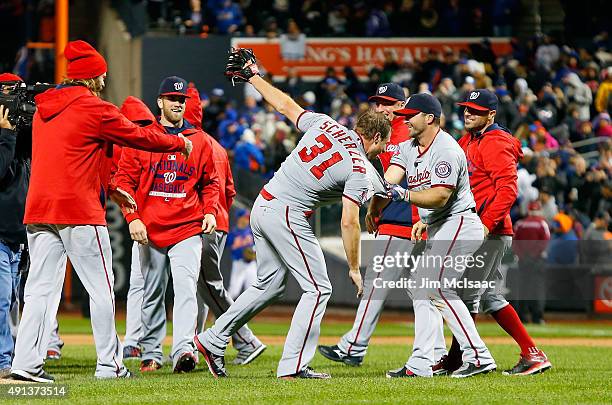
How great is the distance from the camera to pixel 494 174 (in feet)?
31.6

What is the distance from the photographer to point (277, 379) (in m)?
8.67

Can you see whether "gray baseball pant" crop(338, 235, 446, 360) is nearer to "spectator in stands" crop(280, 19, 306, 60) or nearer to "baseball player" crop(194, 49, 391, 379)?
"baseball player" crop(194, 49, 391, 379)

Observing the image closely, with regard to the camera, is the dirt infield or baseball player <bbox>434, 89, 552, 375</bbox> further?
the dirt infield

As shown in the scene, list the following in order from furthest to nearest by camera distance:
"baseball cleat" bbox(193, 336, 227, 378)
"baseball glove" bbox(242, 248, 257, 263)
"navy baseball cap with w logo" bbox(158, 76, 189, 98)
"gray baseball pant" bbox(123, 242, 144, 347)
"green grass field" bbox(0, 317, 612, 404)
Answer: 1. "baseball glove" bbox(242, 248, 257, 263)
2. "gray baseball pant" bbox(123, 242, 144, 347)
3. "navy baseball cap with w logo" bbox(158, 76, 189, 98)
4. "baseball cleat" bbox(193, 336, 227, 378)
5. "green grass field" bbox(0, 317, 612, 404)

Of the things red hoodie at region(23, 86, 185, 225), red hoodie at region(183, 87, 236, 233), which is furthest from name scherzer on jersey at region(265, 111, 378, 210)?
red hoodie at region(183, 87, 236, 233)

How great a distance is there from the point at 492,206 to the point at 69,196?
3447 mm

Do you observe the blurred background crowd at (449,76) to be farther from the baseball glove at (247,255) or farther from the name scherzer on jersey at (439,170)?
the name scherzer on jersey at (439,170)

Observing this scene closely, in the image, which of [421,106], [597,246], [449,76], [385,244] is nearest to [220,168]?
[385,244]

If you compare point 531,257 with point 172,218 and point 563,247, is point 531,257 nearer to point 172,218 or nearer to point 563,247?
point 563,247

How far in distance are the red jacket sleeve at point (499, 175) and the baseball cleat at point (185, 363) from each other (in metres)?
2.61

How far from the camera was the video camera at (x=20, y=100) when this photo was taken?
8523 mm

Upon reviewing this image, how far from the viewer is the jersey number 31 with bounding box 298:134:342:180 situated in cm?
856

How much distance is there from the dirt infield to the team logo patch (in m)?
5.21

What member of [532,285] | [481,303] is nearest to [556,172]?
[532,285]
